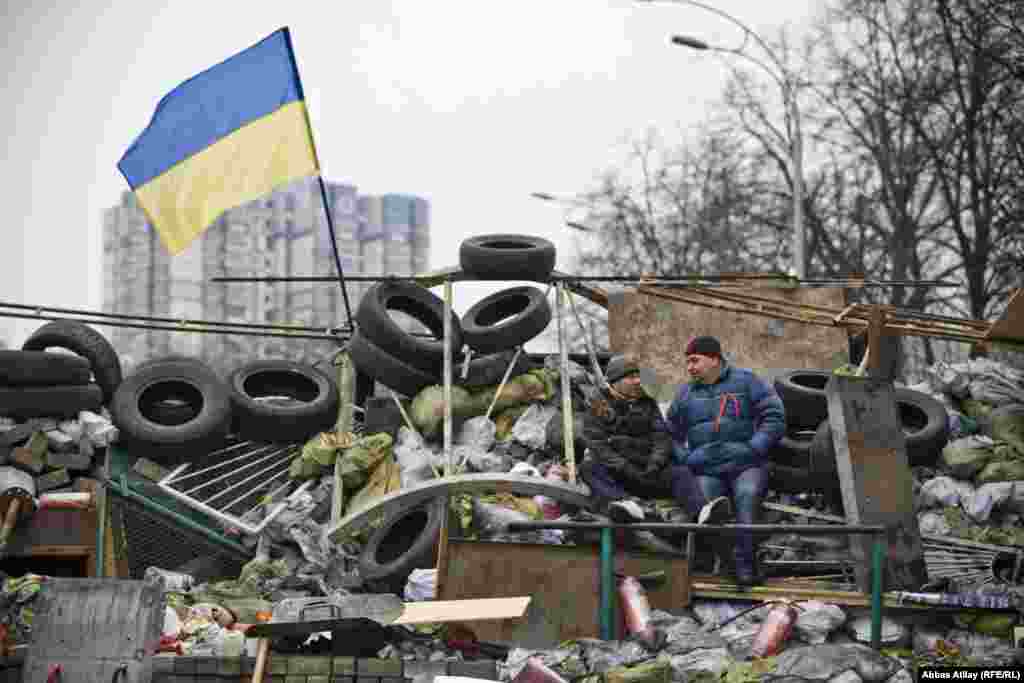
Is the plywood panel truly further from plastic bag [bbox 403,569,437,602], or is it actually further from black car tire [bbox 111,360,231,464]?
plastic bag [bbox 403,569,437,602]

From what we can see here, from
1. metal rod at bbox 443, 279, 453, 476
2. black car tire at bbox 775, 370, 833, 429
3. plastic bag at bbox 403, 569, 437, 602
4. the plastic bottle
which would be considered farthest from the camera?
black car tire at bbox 775, 370, 833, 429

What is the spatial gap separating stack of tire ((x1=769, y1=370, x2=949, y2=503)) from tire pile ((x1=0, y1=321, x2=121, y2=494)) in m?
5.66

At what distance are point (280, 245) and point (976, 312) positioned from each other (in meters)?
100

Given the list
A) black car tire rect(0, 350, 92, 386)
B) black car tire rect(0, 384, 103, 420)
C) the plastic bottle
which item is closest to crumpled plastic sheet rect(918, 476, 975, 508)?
the plastic bottle

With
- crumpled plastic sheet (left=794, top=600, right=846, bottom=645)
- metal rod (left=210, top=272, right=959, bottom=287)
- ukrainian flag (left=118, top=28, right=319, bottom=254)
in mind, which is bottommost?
crumpled plastic sheet (left=794, top=600, right=846, bottom=645)

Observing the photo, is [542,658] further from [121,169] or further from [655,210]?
[655,210]

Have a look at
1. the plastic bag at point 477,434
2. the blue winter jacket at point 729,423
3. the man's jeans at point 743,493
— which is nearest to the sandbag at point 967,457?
the blue winter jacket at point 729,423

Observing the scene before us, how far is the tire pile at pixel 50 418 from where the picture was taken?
12.7 metres

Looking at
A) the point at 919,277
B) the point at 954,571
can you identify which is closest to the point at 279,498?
the point at 954,571

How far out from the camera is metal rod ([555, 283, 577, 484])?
12.1 meters

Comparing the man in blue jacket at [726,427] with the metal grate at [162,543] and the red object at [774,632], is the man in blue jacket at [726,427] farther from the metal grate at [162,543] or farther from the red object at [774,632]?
the metal grate at [162,543]

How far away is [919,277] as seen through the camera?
97.4ft

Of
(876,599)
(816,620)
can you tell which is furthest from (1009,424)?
(816,620)

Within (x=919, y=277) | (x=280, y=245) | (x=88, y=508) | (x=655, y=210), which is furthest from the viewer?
(x=280, y=245)
